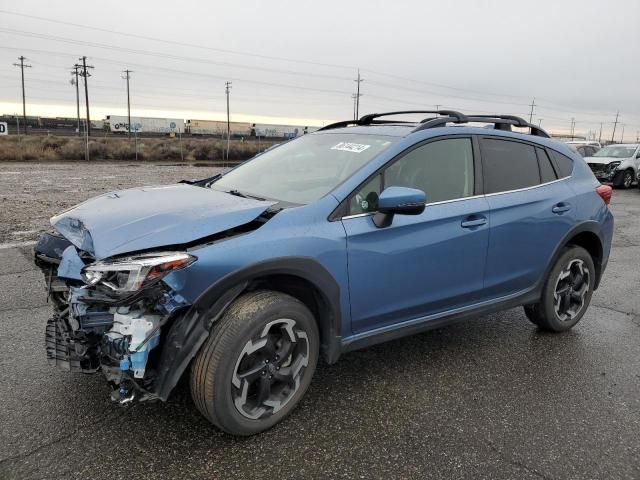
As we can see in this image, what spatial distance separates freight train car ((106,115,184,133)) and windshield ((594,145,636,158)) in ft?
250

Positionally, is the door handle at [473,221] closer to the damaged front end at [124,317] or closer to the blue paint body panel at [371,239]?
the blue paint body panel at [371,239]

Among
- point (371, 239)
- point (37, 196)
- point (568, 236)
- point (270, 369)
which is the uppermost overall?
point (371, 239)

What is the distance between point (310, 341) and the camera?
2980 mm

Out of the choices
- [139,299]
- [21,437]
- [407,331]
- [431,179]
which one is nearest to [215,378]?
[139,299]

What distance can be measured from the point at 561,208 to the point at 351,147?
6.08 ft

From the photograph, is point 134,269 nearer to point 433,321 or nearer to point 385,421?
point 385,421

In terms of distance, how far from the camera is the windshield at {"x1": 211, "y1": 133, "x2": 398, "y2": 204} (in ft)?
11.1

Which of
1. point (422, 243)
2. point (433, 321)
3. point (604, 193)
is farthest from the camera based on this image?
point (604, 193)

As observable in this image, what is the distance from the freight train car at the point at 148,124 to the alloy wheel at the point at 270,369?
292 ft

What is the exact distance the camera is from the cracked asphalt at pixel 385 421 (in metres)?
2.62

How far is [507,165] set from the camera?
13.3ft

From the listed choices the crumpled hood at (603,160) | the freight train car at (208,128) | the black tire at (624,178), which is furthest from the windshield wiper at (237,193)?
the freight train car at (208,128)

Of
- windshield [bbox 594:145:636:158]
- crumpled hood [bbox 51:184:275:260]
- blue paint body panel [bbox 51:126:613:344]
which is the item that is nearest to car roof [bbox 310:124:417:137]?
blue paint body panel [bbox 51:126:613:344]

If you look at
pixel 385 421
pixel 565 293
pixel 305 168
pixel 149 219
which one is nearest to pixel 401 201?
pixel 305 168
